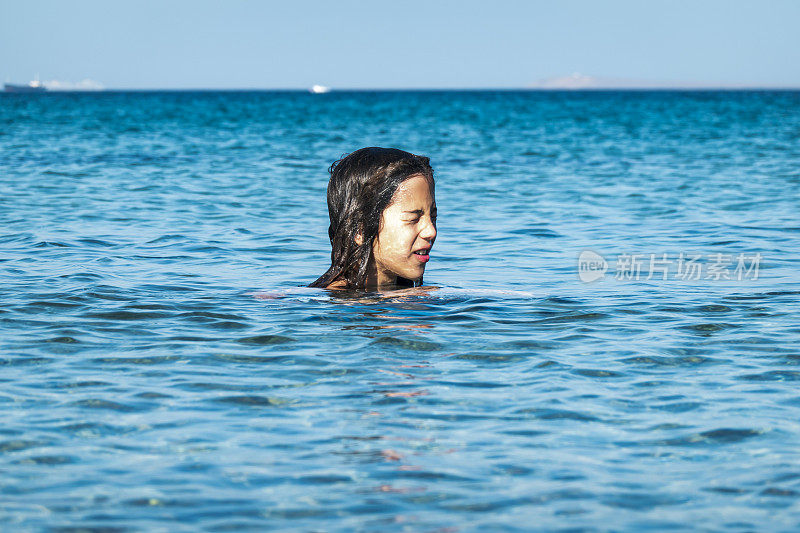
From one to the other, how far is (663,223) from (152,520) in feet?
38.6

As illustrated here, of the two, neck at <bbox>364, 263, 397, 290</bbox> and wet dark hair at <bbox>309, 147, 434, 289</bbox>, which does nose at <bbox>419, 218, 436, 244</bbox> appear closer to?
wet dark hair at <bbox>309, 147, 434, 289</bbox>

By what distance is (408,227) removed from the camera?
7445 millimetres

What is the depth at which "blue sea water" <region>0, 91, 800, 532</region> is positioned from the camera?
399 centimetres

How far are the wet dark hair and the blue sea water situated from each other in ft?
1.05

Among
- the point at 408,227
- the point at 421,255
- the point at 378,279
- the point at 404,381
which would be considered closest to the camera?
the point at 404,381

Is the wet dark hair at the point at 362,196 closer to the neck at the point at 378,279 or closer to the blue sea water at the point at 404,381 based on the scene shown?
the neck at the point at 378,279

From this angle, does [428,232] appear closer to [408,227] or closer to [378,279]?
[408,227]

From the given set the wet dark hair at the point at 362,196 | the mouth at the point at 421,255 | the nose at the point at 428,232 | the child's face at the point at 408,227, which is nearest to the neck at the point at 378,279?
the wet dark hair at the point at 362,196

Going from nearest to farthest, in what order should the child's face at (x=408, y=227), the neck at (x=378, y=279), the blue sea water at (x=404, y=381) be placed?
the blue sea water at (x=404, y=381), the child's face at (x=408, y=227), the neck at (x=378, y=279)

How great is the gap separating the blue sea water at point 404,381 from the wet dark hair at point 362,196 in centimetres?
32

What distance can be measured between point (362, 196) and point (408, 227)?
17.5 inches

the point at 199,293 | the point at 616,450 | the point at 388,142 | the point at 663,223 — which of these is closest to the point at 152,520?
the point at 616,450

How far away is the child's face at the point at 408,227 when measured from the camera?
743cm

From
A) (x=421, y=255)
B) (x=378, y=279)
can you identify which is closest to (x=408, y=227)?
(x=421, y=255)
